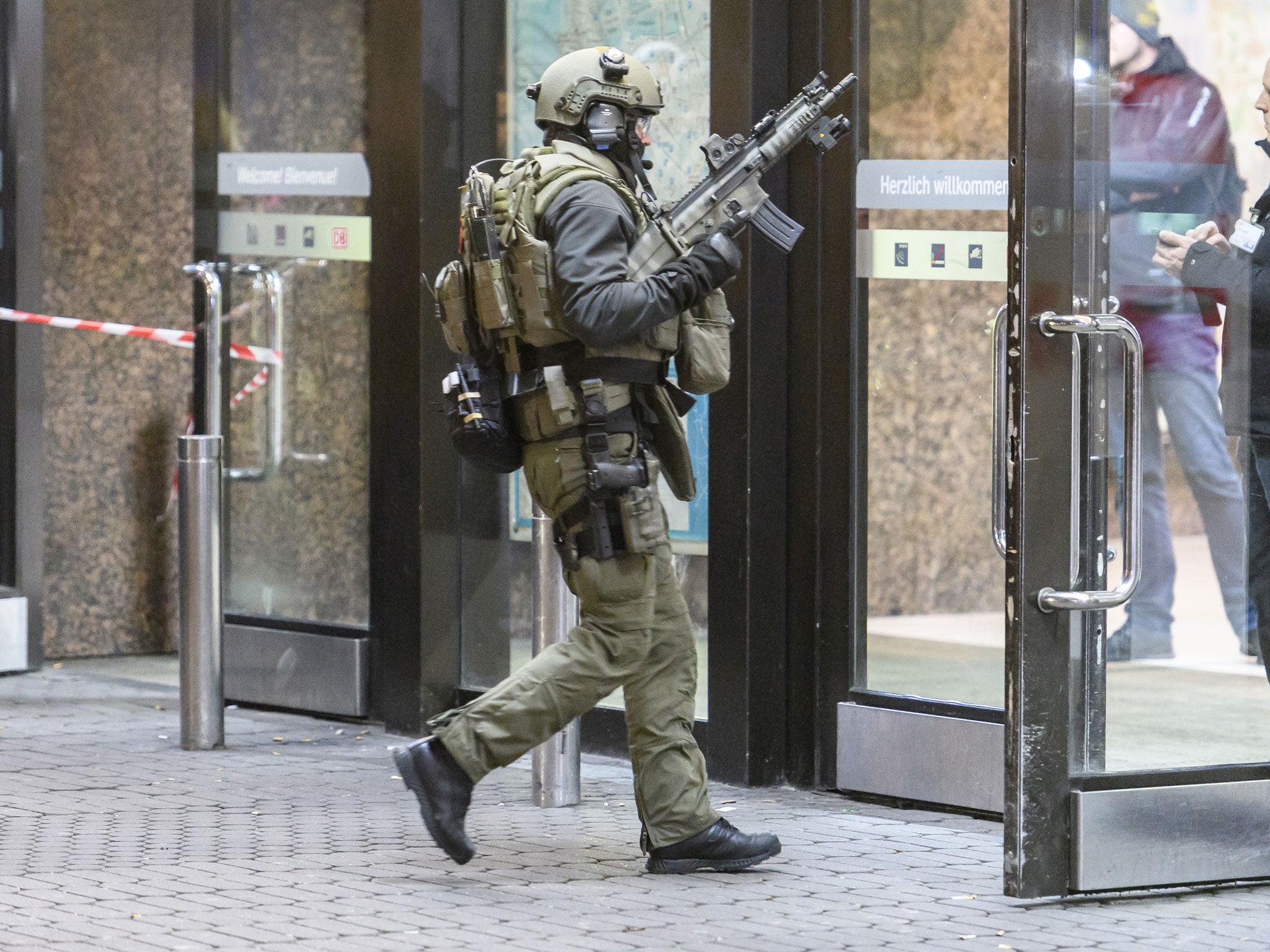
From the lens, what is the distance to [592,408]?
15.6 feet

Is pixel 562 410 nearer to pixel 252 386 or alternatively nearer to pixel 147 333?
pixel 252 386

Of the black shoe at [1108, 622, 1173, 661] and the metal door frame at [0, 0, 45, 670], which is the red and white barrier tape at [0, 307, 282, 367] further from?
the black shoe at [1108, 622, 1173, 661]

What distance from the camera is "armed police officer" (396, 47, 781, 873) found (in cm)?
475

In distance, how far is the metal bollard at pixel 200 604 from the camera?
652cm

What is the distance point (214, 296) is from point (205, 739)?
56.0 inches

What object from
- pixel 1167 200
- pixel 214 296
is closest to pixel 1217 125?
pixel 1167 200

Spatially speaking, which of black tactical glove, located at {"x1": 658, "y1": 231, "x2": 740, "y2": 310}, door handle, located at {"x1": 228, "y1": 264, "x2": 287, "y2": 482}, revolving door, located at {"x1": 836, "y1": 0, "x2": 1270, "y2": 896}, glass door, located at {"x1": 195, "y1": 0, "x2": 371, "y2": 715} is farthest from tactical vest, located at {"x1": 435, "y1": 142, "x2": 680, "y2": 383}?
door handle, located at {"x1": 228, "y1": 264, "x2": 287, "y2": 482}

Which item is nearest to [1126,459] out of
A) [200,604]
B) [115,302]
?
[200,604]

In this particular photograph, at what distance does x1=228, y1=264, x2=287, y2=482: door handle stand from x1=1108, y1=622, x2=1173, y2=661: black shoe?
3.43 meters

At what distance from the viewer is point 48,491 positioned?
28.1 ft

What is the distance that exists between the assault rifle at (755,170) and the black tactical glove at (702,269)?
0.83 feet

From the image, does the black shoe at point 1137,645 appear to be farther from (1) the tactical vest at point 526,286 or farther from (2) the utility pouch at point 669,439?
(1) the tactical vest at point 526,286

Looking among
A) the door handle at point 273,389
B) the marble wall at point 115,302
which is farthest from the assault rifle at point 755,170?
the marble wall at point 115,302

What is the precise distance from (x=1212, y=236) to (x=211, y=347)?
10.7 ft
